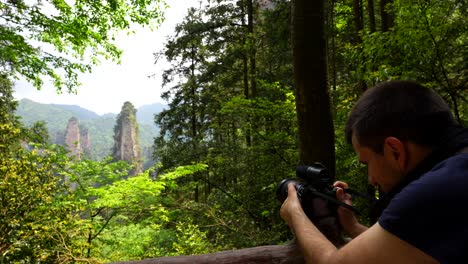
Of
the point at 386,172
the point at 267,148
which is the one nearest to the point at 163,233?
the point at 267,148

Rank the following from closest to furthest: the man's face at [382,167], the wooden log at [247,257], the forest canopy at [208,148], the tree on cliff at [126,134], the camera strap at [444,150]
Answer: the camera strap at [444,150] → the man's face at [382,167] → the wooden log at [247,257] → the forest canopy at [208,148] → the tree on cliff at [126,134]

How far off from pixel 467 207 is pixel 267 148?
26.0ft

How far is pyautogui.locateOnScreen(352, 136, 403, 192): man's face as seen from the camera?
126cm

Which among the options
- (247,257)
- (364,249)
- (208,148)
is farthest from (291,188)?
(208,148)

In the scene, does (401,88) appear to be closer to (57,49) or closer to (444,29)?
(444,29)

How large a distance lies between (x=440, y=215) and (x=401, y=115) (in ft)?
1.22

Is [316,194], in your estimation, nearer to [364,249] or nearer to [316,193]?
[316,193]

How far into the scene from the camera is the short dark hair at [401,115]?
1.18 m

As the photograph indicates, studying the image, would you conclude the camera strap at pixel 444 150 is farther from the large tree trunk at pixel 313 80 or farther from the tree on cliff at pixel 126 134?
the tree on cliff at pixel 126 134

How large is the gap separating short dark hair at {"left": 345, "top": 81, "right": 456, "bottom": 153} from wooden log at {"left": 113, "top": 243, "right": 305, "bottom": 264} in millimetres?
1509

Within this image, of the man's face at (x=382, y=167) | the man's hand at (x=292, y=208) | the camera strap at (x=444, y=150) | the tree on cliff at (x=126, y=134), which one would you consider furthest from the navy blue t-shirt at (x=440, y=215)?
the tree on cliff at (x=126, y=134)

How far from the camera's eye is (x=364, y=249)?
3.58ft

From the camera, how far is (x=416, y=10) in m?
4.77

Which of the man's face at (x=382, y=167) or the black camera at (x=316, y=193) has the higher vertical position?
the man's face at (x=382, y=167)
